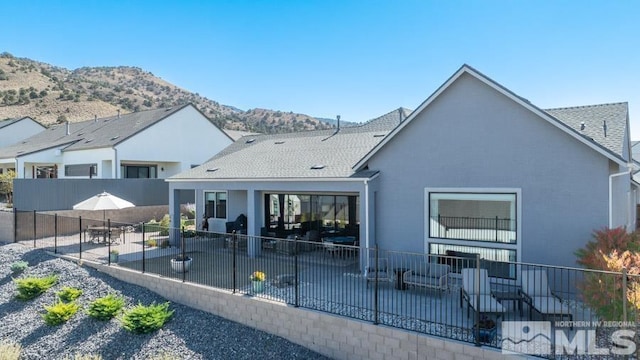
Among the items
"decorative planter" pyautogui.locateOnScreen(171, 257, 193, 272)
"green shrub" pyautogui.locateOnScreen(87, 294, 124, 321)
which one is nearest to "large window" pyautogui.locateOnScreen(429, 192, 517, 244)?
"decorative planter" pyautogui.locateOnScreen(171, 257, 193, 272)

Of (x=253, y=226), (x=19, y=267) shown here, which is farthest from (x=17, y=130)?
(x=253, y=226)

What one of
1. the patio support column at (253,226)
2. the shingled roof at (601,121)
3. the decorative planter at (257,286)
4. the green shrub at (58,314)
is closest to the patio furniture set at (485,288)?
the decorative planter at (257,286)

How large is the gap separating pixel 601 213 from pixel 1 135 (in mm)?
50606

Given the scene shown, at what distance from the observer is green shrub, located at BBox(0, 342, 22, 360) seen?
Result: 10080mm

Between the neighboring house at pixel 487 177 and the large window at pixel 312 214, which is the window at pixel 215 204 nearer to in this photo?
the large window at pixel 312 214

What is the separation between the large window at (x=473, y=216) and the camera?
10996mm

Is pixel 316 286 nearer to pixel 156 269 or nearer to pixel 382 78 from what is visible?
pixel 156 269

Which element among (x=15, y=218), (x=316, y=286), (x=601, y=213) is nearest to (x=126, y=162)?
(x=15, y=218)

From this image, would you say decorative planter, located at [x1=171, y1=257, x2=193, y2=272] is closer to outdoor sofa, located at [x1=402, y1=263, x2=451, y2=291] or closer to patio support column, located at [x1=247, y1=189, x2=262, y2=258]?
patio support column, located at [x1=247, y1=189, x2=262, y2=258]

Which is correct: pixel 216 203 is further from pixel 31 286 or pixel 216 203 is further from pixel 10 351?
pixel 10 351

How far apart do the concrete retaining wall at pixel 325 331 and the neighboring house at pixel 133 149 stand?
58.8 feet

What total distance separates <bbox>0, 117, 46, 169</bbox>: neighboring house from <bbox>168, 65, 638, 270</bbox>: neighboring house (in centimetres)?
3943

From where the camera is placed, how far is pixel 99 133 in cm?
3111

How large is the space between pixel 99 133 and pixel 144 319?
25209 mm
